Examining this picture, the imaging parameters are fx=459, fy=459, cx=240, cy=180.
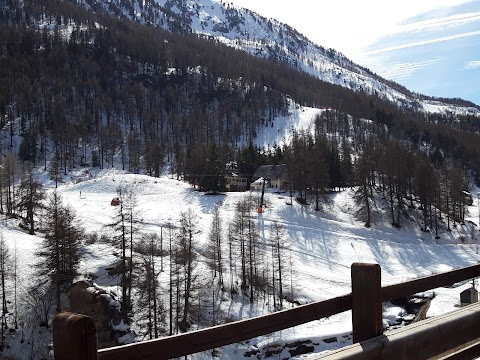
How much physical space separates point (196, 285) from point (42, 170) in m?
84.2

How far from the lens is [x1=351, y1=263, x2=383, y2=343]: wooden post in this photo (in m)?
3.12

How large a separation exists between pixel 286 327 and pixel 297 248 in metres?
52.1

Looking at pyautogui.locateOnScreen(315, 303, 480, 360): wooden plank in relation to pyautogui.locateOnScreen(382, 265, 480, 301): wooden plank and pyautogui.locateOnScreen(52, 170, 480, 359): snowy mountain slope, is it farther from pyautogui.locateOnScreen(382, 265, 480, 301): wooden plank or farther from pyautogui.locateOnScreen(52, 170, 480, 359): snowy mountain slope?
pyautogui.locateOnScreen(52, 170, 480, 359): snowy mountain slope

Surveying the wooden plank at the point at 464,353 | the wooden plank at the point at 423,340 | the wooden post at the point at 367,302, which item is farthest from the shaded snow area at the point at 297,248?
the wooden post at the point at 367,302

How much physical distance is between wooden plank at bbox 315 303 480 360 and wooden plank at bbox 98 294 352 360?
33 cm

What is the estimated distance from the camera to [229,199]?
71.1 metres

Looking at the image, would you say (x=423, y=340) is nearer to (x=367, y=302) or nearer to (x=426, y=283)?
(x=367, y=302)

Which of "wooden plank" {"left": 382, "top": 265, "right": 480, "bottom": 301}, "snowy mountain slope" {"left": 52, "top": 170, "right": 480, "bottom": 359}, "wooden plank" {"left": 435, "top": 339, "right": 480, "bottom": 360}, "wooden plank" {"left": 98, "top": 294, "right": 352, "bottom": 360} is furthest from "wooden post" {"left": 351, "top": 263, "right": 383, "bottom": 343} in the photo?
"snowy mountain slope" {"left": 52, "top": 170, "right": 480, "bottom": 359}

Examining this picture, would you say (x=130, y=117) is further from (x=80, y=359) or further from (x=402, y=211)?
(x=80, y=359)

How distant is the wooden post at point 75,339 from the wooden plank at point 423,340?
51.9 inches

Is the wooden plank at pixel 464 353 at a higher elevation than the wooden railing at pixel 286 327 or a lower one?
lower

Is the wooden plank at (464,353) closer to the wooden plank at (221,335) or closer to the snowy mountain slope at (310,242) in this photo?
the wooden plank at (221,335)

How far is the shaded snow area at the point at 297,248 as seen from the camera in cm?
3500

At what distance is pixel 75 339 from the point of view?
1.95 m
